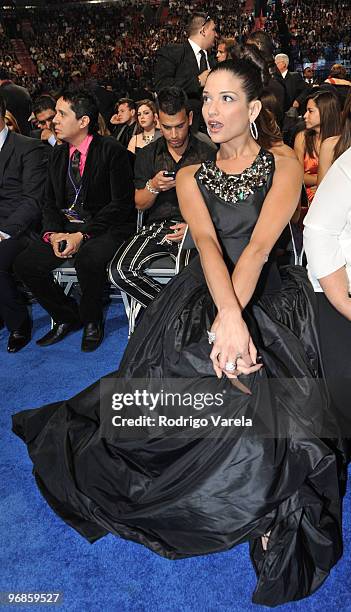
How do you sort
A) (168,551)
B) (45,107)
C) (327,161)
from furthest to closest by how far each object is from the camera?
(45,107), (327,161), (168,551)

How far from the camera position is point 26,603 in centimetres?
170

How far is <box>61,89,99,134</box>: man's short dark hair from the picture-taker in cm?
336

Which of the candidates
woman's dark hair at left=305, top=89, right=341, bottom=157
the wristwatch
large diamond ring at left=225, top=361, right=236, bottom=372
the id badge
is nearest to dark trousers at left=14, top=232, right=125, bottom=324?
the id badge

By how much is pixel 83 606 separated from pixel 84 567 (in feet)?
0.48

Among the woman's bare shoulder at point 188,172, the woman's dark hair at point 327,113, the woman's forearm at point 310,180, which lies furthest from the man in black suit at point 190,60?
the woman's bare shoulder at point 188,172

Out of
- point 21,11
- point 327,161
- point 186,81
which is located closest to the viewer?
point 327,161

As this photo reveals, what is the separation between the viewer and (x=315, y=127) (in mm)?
3729

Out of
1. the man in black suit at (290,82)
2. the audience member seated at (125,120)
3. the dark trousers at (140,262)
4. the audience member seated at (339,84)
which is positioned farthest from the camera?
the man in black suit at (290,82)

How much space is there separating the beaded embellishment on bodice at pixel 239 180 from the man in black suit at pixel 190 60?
8.82ft

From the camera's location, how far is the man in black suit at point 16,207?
11.3 feet

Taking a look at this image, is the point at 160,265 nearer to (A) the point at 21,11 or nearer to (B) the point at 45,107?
(B) the point at 45,107

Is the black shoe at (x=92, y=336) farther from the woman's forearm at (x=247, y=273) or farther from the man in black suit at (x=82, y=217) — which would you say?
the woman's forearm at (x=247, y=273)

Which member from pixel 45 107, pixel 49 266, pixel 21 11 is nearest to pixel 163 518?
pixel 49 266

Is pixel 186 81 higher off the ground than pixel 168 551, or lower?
higher
